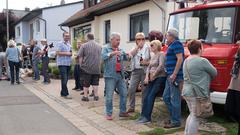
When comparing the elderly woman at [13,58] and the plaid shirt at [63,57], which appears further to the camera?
the elderly woman at [13,58]

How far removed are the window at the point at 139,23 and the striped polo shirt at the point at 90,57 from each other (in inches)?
Answer: 262

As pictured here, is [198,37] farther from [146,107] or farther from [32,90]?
[32,90]

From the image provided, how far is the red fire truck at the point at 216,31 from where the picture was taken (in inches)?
283

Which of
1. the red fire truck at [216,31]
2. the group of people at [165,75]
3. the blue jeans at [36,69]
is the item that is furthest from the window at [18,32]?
the group of people at [165,75]

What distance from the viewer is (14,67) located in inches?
615

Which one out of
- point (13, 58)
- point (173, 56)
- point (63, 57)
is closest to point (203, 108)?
point (173, 56)

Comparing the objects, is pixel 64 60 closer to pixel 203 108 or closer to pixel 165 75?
pixel 165 75

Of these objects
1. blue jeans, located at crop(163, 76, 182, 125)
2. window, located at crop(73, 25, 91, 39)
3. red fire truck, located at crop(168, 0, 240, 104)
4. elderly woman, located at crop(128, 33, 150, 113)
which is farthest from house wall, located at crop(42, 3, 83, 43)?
blue jeans, located at crop(163, 76, 182, 125)

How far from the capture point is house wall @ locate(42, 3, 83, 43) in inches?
1421

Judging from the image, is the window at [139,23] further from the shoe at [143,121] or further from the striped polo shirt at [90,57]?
the shoe at [143,121]

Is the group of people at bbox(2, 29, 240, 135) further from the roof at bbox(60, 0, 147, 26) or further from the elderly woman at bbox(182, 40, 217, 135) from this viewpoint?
the roof at bbox(60, 0, 147, 26)

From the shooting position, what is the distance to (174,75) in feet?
22.8

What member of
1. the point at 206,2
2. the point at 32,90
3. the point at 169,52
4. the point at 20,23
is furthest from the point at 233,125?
the point at 20,23

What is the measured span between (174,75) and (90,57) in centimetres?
362
